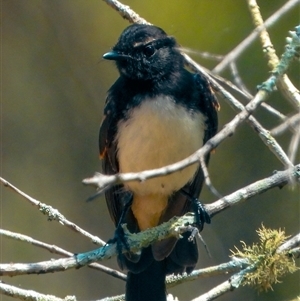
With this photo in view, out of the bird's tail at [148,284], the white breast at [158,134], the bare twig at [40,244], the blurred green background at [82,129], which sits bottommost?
the bare twig at [40,244]

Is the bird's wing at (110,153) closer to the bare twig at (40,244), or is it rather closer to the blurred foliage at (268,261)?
the bare twig at (40,244)

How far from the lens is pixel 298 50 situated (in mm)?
3264

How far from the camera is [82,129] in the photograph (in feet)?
24.5

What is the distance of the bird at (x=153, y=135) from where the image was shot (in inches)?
169

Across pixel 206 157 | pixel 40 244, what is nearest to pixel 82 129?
pixel 206 157

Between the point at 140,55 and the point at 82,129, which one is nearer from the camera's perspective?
the point at 140,55

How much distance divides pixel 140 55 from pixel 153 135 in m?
0.50

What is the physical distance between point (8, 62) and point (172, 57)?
12.2ft

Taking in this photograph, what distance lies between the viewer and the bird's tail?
14.4ft

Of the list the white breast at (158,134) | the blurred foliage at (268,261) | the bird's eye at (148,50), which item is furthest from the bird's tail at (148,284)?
the bird's eye at (148,50)

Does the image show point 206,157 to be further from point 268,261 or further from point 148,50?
point 268,261

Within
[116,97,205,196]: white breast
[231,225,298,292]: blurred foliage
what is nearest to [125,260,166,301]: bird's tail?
[116,97,205,196]: white breast

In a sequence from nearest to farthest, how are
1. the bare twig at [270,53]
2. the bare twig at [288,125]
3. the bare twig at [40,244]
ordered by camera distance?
the bare twig at [288,125]
the bare twig at [270,53]
the bare twig at [40,244]

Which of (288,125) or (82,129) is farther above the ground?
(82,129)
